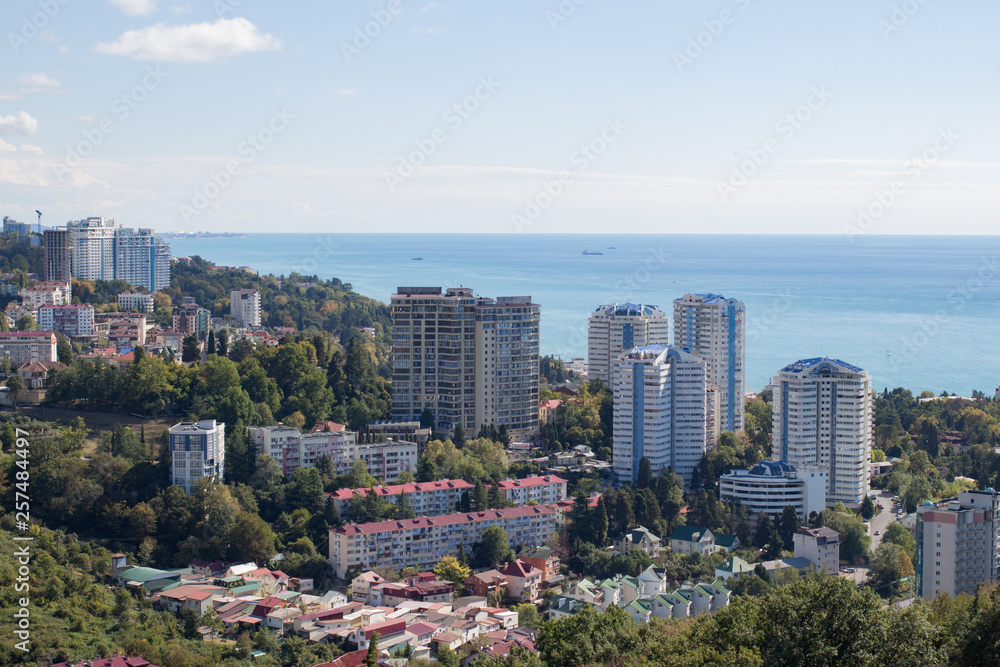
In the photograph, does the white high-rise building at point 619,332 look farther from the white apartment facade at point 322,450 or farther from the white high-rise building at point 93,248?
the white high-rise building at point 93,248

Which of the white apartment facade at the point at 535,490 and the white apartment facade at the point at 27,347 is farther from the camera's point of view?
the white apartment facade at the point at 27,347

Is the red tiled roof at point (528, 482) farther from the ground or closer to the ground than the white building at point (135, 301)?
closer to the ground

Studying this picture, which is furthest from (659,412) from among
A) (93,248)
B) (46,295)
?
(93,248)

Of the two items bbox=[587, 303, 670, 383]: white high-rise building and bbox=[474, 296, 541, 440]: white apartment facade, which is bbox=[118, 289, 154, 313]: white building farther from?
bbox=[474, 296, 541, 440]: white apartment facade

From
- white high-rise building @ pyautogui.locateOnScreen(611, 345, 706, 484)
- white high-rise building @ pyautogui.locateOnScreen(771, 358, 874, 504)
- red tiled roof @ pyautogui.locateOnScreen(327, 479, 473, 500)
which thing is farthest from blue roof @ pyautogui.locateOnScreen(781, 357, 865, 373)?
red tiled roof @ pyautogui.locateOnScreen(327, 479, 473, 500)

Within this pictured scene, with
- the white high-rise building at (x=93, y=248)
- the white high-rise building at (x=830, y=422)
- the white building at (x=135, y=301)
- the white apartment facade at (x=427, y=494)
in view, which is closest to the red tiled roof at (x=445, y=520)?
the white apartment facade at (x=427, y=494)

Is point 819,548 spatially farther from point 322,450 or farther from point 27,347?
point 27,347

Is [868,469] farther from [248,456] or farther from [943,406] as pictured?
[248,456]
